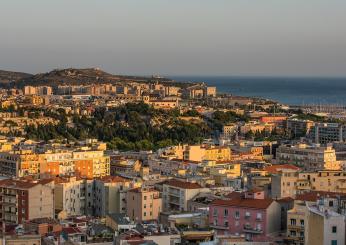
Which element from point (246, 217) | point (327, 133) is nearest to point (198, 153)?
point (327, 133)

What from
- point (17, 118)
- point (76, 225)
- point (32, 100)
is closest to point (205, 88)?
point (32, 100)

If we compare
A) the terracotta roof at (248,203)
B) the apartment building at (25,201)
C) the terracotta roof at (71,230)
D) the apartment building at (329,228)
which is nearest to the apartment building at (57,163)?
the apartment building at (25,201)

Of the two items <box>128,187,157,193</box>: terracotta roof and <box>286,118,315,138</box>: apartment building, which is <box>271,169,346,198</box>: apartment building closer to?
<box>128,187,157,193</box>: terracotta roof

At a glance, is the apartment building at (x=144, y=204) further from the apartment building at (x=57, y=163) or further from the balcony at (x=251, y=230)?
the apartment building at (x=57, y=163)

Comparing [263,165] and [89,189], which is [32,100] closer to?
[263,165]

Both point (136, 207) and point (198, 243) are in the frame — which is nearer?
point (198, 243)

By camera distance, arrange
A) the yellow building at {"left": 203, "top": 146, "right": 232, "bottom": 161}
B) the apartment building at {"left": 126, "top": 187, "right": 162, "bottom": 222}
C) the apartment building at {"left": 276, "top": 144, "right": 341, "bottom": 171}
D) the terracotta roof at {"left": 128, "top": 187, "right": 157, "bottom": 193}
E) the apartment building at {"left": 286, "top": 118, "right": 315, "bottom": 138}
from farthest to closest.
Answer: the apartment building at {"left": 286, "top": 118, "right": 315, "bottom": 138}, the yellow building at {"left": 203, "top": 146, "right": 232, "bottom": 161}, the apartment building at {"left": 276, "top": 144, "right": 341, "bottom": 171}, the terracotta roof at {"left": 128, "top": 187, "right": 157, "bottom": 193}, the apartment building at {"left": 126, "top": 187, "right": 162, "bottom": 222}

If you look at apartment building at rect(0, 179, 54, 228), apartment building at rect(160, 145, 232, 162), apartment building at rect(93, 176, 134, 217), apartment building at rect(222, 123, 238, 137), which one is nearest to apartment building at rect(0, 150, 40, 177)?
apartment building at rect(93, 176, 134, 217)
